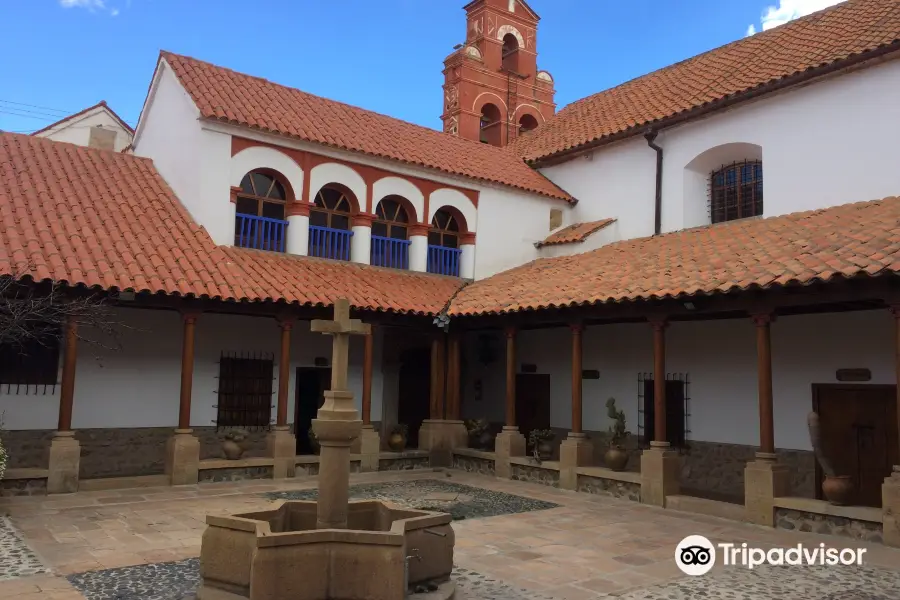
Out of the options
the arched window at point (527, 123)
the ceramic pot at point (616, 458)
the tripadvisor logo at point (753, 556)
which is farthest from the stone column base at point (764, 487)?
the arched window at point (527, 123)

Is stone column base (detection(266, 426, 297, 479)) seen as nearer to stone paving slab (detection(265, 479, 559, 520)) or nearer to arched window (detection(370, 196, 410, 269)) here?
stone paving slab (detection(265, 479, 559, 520))

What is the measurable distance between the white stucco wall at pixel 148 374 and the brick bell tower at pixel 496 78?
476 inches

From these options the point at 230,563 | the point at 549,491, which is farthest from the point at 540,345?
the point at 230,563

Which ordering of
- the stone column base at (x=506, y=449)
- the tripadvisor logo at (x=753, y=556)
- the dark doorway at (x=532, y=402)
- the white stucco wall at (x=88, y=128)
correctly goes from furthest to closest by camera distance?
the white stucco wall at (x=88, y=128), the dark doorway at (x=532, y=402), the stone column base at (x=506, y=449), the tripadvisor logo at (x=753, y=556)

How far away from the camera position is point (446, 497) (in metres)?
11.2

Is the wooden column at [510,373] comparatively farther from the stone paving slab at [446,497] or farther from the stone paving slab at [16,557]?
the stone paving slab at [16,557]

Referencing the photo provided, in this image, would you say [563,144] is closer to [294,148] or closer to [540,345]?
[540,345]

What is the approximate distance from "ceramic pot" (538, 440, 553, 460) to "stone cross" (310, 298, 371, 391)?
8140 millimetres

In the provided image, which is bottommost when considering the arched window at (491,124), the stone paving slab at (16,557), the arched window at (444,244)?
the stone paving slab at (16,557)

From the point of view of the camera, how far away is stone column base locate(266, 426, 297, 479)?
13.0 metres

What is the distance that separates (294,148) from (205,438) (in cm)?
592

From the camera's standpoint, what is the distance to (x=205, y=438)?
45.2ft

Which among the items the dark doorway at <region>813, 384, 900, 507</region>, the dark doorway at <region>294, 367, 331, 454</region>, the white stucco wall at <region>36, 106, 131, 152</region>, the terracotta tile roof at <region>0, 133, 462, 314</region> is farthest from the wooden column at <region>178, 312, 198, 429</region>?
the white stucco wall at <region>36, 106, 131, 152</region>

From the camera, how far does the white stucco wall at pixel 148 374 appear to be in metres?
12.3
